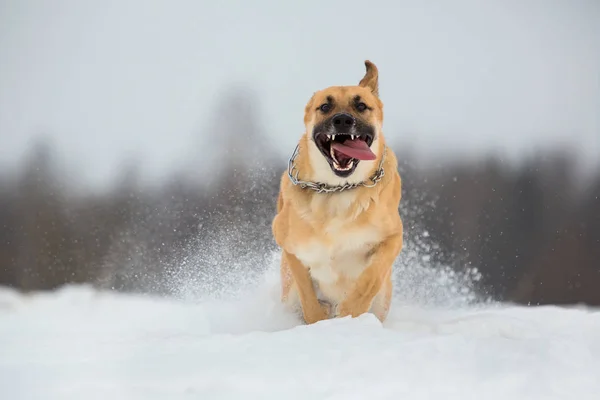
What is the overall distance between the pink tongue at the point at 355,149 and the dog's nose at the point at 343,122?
2.9 inches

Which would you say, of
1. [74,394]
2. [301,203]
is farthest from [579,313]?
[74,394]

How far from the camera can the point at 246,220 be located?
4.49 m

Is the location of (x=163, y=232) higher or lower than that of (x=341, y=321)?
lower

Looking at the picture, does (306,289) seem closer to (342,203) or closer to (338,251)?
(338,251)

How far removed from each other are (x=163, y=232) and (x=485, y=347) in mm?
4270

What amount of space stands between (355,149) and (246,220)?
2351 millimetres

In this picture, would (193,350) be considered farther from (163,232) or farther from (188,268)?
(163,232)

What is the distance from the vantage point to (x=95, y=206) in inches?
192

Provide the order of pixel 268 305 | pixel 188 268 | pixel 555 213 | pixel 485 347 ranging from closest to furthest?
pixel 485 347 → pixel 268 305 → pixel 188 268 → pixel 555 213

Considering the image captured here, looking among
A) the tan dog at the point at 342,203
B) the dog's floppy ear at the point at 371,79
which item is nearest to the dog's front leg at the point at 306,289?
the tan dog at the point at 342,203

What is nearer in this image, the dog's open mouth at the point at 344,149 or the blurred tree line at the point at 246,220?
the dog's open mouth at the point at 344,149

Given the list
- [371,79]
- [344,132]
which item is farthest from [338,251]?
[371,79]

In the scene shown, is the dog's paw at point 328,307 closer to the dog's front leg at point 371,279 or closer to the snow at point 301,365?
the dog's front leg at point 371,279

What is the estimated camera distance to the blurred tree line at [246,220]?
4.35m
